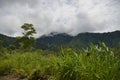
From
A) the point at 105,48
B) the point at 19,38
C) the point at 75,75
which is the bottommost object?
the point at 75,75

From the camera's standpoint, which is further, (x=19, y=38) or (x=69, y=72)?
(x=19, y=38)

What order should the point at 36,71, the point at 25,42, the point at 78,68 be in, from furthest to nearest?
the point at 25,42
the point at 36,71
the point at 78,68

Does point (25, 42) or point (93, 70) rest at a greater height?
point (25, 42)

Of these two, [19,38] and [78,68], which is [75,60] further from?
[19,38]

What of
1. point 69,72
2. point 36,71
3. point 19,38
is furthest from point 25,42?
point 69,72

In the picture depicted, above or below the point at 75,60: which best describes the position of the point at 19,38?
above

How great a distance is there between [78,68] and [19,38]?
139 ft

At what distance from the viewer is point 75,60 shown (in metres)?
7.54

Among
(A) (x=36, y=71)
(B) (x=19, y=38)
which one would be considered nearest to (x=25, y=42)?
(B) (x=19, y=38)

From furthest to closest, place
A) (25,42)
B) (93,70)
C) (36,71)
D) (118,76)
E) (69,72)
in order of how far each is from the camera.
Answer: (25,42), (36,71), (69,72), (93,70), (118,76)

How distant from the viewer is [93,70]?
6488 millimetres

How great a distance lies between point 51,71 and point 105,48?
417 centimetres

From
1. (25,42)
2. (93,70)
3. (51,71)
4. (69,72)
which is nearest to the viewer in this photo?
(93,70)

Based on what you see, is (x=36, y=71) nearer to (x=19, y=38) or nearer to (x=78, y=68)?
(x=78, y=68)
